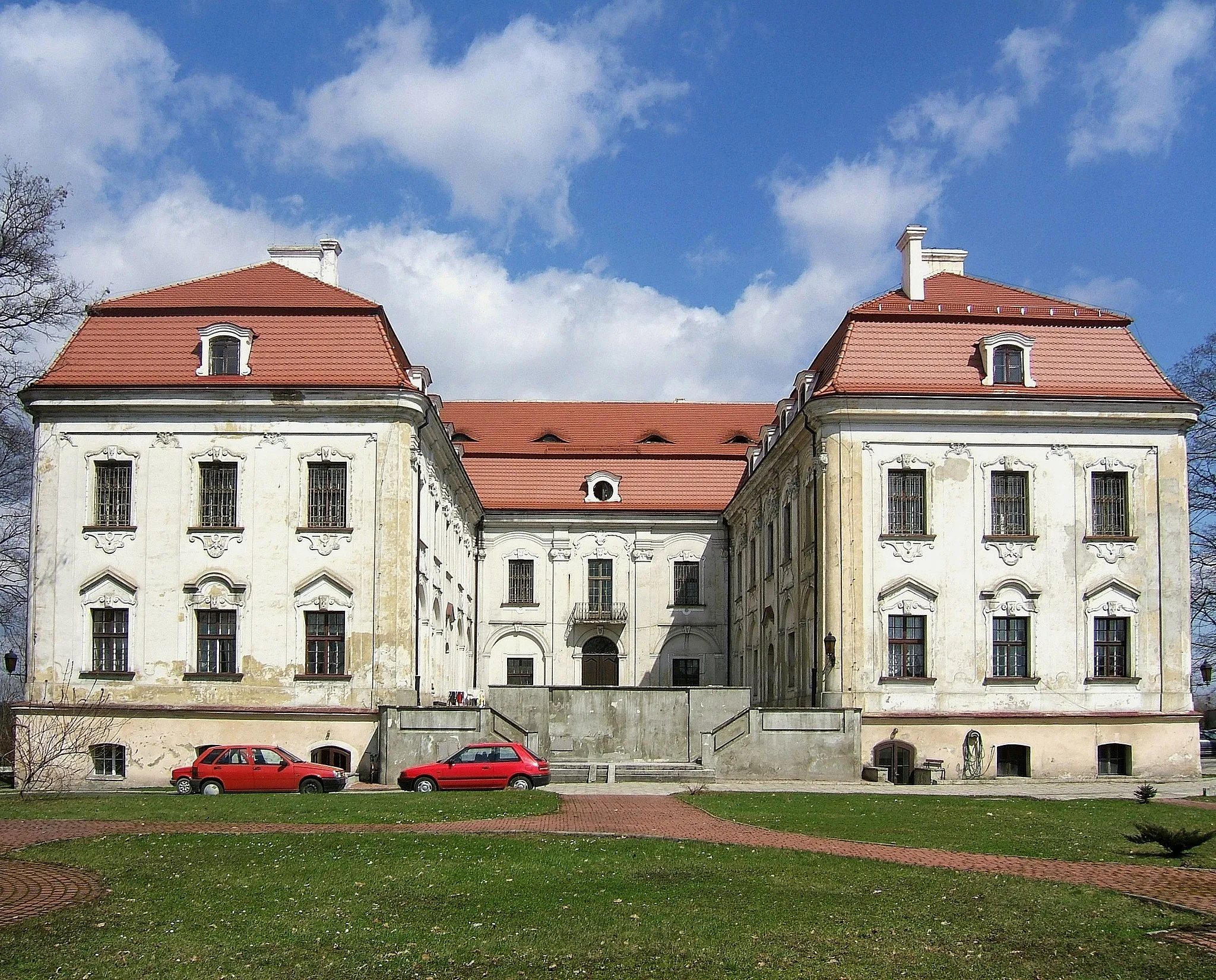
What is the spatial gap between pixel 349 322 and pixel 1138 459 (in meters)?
20.5

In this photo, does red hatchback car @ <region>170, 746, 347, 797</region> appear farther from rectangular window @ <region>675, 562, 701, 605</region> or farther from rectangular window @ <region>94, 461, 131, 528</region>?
rectangular window @ <region>675, 562, 701, 605</region>

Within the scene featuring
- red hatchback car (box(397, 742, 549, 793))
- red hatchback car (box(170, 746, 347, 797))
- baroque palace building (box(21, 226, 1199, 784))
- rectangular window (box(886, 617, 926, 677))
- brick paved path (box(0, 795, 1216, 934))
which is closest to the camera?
brick paved path (box(0, 795, 1216, 934))

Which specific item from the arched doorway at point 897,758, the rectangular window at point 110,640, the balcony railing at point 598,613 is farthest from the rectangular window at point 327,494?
the balcony railing at point 598,613

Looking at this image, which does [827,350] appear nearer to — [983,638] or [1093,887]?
[983,638]

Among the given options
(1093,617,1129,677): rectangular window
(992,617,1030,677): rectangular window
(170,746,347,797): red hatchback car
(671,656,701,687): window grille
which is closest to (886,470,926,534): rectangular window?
(992,617,1030,677): rectangular window

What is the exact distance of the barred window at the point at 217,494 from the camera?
1271 inches

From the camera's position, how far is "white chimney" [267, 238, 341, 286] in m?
38.3

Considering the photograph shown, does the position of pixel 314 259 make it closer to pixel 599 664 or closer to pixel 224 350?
pixel 224 350

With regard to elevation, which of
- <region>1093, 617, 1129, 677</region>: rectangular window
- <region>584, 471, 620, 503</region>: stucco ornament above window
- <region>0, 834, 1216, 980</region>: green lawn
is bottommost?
<region>0, 834, 1216, 980</region>: green lawn

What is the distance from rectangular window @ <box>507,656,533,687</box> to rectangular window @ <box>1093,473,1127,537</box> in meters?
23.9

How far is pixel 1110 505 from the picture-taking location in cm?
3328

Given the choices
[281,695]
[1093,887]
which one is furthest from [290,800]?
[1093,887]

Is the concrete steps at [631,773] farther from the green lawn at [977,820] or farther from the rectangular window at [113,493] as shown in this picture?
the rectangular window at [113,493]

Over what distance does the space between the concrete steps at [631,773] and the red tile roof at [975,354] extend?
32.2 feet
